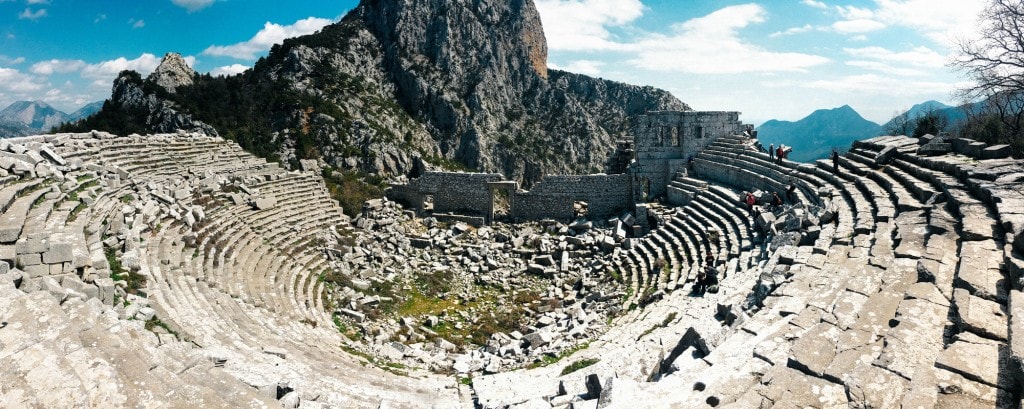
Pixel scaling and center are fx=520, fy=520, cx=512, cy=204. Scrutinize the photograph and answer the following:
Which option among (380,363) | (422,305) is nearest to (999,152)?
(380,363)

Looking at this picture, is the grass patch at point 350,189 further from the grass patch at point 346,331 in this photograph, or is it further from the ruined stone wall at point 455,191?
the grass patch at point 346,331

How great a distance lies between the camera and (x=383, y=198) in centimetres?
2645

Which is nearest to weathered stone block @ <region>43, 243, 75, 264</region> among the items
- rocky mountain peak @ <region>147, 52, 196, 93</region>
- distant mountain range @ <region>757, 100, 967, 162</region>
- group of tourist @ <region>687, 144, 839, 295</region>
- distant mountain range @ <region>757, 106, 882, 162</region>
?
group of tourist @ <region>687, 144, 839, 295</region>

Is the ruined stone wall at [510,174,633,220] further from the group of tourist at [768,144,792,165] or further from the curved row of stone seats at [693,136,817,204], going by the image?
the group of tourist at [768,144,792,165]

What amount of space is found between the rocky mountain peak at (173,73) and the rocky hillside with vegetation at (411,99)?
197 millimetres

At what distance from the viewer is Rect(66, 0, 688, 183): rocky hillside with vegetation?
129ft

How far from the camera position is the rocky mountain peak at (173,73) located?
39562 mm

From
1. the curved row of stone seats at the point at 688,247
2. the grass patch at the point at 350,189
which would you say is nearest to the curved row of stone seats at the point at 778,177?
the curved row of stone seats at the point at 688,247

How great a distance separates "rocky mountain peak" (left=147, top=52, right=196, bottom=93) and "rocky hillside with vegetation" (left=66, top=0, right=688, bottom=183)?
20 centimetres

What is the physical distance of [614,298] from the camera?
1559 centimetres

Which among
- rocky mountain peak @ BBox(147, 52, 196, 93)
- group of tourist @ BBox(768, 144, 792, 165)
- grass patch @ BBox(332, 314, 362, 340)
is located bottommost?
grass patch @ BBox(332, 314, 362, 340)

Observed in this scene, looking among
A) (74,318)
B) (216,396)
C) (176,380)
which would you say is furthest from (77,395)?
(74,318)

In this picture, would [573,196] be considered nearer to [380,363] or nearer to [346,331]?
[346,331]

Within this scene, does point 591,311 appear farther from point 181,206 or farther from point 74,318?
point 181,206
